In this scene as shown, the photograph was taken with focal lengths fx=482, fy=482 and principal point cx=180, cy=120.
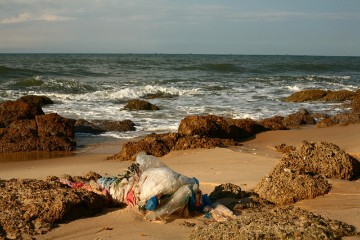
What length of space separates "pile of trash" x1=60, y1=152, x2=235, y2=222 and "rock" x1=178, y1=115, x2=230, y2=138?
4650 mm

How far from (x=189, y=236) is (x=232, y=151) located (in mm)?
4236

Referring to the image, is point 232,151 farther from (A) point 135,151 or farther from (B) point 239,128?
(B) point 239,128

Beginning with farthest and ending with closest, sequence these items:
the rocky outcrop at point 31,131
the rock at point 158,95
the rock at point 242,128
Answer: the rock at point 158,95 → the rock at point 242,128 → the rocky outcrop at point 31,131

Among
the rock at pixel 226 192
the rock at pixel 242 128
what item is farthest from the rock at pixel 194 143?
the rock at pixel 226 192

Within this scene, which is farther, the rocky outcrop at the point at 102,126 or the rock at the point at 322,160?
the rocky outcrop at the point at 102,126

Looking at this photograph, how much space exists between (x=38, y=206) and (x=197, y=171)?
2818 mm

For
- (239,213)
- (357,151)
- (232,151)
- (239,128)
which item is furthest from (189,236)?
(239,128)

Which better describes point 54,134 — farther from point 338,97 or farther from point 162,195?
point 338,97

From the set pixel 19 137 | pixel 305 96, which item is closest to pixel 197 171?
pixel 19 137

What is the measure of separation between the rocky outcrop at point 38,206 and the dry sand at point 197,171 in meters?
0.09

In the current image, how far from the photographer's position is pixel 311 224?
3.70 m

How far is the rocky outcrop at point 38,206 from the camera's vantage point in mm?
3809

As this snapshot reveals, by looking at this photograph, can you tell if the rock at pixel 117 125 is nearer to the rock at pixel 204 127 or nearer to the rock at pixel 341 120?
the rock at pixel 204 127

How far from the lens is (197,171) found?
21.1 feet
